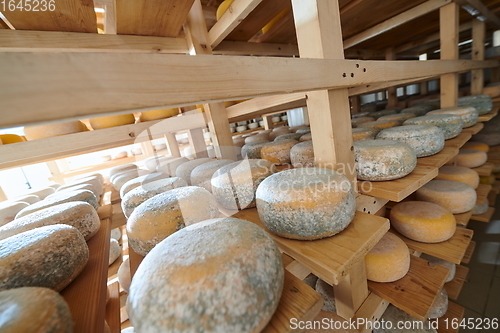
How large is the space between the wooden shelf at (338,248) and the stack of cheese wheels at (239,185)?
0.22 meters

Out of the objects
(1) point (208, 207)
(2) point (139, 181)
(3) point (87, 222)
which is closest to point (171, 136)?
(2) point (139, 181)

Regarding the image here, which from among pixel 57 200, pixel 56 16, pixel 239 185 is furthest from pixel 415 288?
pixel 56 16

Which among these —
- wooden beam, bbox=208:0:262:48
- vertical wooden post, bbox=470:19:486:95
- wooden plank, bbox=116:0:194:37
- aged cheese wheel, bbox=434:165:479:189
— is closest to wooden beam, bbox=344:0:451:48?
vertical wooden post, bbox=470:19:486:95

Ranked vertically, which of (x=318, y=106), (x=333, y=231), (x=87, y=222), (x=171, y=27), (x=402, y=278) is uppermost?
(x=171, y=27)

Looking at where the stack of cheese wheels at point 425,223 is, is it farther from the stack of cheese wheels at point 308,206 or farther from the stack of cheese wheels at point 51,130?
the stack of cheese wheels at point 51,130

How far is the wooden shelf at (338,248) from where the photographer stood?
0.49 meters

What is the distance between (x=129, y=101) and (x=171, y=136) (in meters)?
2.46

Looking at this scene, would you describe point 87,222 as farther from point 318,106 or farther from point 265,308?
point 318,106

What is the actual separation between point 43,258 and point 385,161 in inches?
44.8

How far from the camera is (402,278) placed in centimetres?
95

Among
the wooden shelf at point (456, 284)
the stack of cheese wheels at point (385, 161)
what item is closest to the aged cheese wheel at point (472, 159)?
the wooden shelf at point (456, 284)

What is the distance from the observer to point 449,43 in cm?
162

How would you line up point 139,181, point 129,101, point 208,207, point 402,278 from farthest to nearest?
point 139,181 → point 402,278 → point 208,207 → point 129,101

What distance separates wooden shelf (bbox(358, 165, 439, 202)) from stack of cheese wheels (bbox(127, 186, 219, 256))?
66 cm
